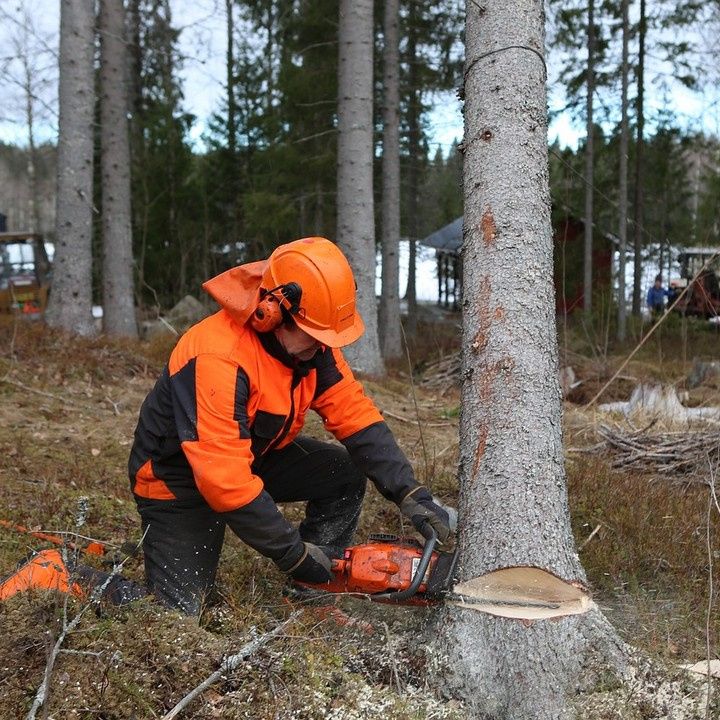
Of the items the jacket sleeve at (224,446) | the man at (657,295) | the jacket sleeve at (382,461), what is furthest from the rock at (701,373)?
the man at (657,295)

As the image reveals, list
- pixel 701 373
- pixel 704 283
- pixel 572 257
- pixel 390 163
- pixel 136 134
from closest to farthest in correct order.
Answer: pixel 701 373 → pixel 704 283 → pixel 390 163 → pixel 572 257 → pixel 136 134

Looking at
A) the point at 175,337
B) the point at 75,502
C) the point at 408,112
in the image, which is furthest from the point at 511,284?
the point at 408,112

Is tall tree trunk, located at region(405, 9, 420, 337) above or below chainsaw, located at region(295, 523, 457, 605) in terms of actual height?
above

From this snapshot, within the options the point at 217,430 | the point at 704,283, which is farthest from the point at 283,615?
the point at 704,283

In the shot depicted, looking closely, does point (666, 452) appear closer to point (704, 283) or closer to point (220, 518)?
point (220, 518)

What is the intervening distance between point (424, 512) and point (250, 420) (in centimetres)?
79

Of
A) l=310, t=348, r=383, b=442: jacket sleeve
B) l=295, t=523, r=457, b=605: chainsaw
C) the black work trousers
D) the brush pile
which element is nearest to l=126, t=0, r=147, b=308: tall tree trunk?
the brush pile

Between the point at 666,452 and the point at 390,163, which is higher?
the point at 390,163

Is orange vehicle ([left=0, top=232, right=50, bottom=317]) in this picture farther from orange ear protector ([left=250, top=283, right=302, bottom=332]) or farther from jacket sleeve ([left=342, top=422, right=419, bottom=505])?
orange ear protector ([left=250, top=283, right=302, bottom=332])

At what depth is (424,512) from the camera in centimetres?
316

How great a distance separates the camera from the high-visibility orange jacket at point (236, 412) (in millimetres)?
2863

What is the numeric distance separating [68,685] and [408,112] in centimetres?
1712

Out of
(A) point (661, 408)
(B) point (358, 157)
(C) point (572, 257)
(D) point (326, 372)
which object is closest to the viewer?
(D) point (326, 372)

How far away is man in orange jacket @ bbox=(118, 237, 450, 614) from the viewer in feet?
9.47
